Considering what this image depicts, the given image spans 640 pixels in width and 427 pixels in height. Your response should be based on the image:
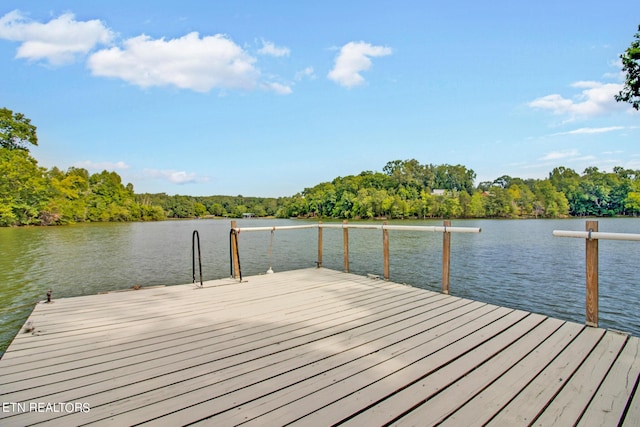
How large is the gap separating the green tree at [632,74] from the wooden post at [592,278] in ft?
37.5

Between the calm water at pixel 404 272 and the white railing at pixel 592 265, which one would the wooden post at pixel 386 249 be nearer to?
the white railing at pixel 592 265

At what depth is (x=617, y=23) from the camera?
12734 mm

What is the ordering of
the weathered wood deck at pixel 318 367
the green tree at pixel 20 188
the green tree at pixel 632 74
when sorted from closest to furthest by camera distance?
the weathered wood deck at pixel 318 367 < the green tree at pixel 632 74 < the green tree at pixel 20 188

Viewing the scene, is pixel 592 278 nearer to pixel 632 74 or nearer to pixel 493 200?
pixel 632 74

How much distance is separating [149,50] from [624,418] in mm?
16387

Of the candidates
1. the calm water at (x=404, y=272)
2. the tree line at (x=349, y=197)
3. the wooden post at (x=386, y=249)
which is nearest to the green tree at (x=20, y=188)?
the tree line at (x=349, y=197)

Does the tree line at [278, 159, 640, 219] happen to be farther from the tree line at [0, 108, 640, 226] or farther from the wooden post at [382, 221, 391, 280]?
the wooden post at [382, 221, 391, 280]

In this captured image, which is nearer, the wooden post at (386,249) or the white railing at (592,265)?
the white railing at (592,265)

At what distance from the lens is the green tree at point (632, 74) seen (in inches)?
408

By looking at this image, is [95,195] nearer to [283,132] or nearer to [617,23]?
[283,132]

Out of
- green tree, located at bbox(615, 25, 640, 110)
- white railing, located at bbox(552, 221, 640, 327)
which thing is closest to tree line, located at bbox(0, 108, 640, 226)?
white railing, located at bbox(552, 221, 640, 327)

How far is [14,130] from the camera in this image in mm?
34969

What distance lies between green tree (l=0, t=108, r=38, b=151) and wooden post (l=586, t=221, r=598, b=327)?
48.6 m

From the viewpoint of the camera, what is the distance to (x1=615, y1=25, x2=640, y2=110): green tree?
10.4 meters
